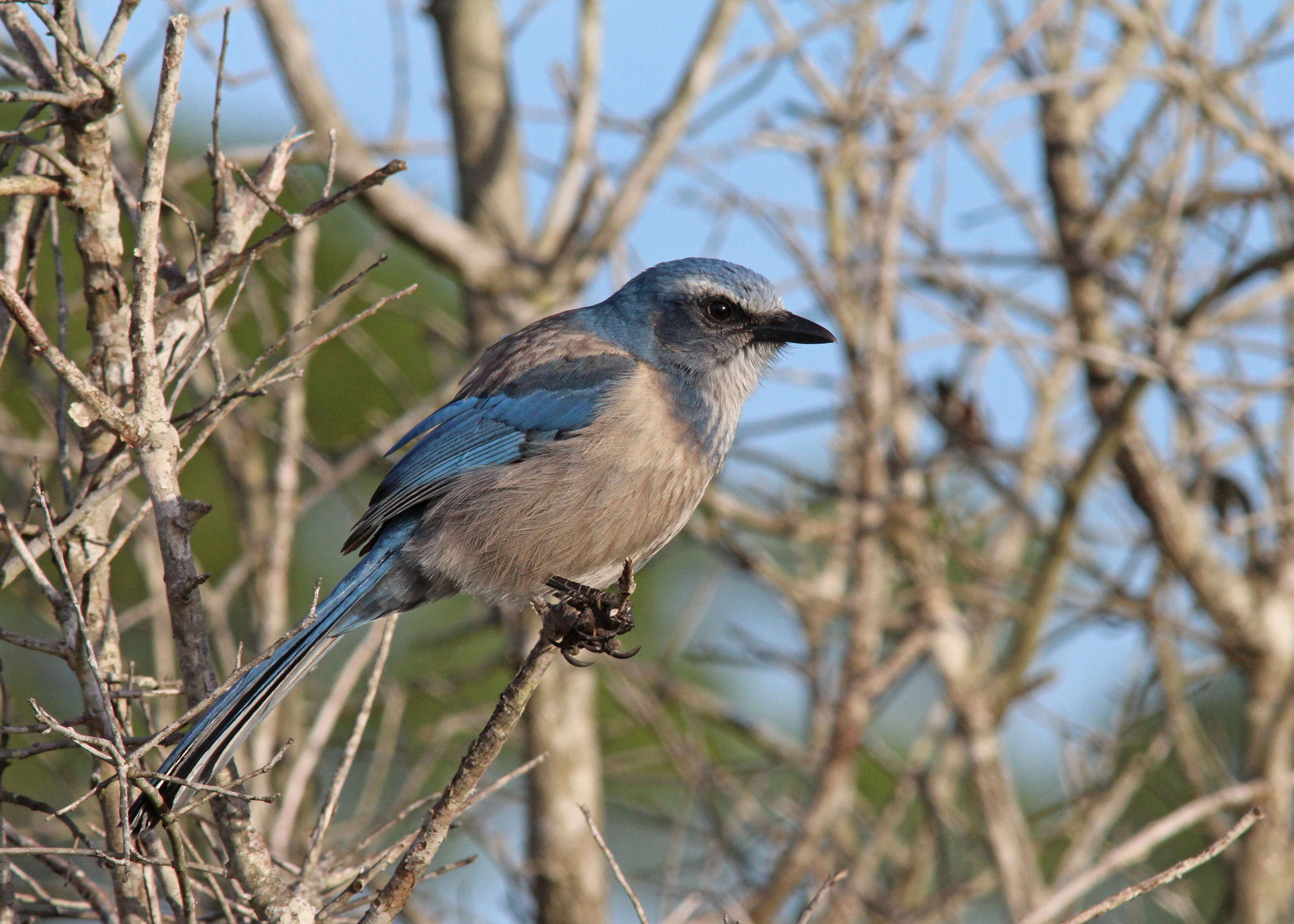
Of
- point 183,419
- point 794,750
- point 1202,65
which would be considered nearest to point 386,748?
point 794,750

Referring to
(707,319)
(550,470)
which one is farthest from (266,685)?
(707,319)

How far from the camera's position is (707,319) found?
4.56 metres

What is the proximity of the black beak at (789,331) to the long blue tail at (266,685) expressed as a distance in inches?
57.9

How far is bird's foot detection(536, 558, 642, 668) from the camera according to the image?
10.8ft

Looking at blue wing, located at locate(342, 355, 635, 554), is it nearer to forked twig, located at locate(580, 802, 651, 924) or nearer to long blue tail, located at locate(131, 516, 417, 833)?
long blue tail, located at locate(131, 516, 417, 833)

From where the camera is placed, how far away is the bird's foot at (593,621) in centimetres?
330

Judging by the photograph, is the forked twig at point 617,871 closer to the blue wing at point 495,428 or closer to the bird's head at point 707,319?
the blue wing at point 495,428

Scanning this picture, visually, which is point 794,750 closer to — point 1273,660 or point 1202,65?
point 1273,660

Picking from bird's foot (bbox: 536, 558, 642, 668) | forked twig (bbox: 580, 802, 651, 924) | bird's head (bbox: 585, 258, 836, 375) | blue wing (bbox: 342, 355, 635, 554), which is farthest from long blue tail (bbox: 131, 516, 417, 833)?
bird's head (bbox: 585, 258, 836, 375)

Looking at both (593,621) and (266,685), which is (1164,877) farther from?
(266,685)

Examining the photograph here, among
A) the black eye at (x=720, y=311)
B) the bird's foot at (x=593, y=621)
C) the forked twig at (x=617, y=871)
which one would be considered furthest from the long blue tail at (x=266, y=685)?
the black eye at (x=720, y=311)

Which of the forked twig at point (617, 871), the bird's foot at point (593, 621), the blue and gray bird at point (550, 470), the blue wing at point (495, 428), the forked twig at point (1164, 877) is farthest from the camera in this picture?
the blue wing at point (495, 428)

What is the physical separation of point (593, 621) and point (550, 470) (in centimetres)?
84

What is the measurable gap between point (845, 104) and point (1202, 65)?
1.67 meters
